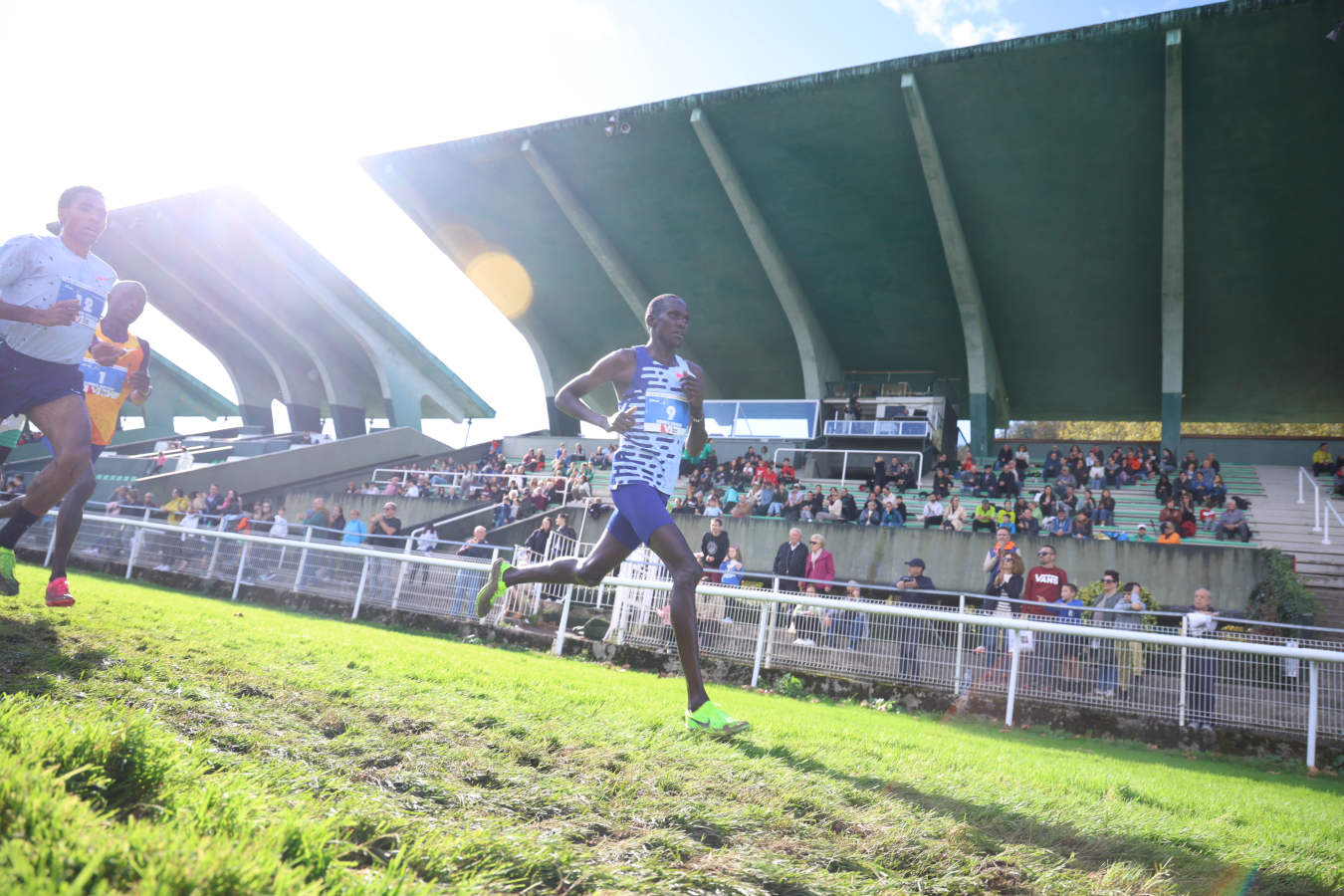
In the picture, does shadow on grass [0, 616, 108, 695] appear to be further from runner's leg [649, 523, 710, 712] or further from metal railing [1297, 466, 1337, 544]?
metal railing [1297, 466, 1337, 544]

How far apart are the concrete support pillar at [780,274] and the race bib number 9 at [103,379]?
22534mm

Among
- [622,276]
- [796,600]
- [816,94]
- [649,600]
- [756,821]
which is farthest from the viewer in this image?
[622,276]

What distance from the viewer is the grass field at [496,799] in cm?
178

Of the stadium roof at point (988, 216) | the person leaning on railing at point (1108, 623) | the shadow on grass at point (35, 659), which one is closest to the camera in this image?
the shadow on grass at point (35, 659)

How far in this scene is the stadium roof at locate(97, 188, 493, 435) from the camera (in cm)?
3706

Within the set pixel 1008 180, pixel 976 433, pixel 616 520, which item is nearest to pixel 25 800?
pixel 616 520

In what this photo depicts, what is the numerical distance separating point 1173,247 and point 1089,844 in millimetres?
27548

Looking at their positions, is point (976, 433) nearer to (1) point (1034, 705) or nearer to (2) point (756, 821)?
(1) point (1034, 705)

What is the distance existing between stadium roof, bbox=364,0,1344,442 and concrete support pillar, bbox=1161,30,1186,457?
0.24 feet

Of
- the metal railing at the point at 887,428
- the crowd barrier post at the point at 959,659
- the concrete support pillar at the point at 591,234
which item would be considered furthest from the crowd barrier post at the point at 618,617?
the concrete support pillar at the point at 591,234

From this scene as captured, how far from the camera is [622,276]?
33094mm

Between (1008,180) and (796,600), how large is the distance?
2210cm

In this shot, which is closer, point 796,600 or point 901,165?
point 796,600

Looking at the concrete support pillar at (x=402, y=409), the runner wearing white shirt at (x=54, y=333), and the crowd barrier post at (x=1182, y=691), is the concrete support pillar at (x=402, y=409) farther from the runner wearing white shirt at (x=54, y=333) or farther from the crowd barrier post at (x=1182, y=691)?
the crowd barrier post at (x=1182, y=691)
